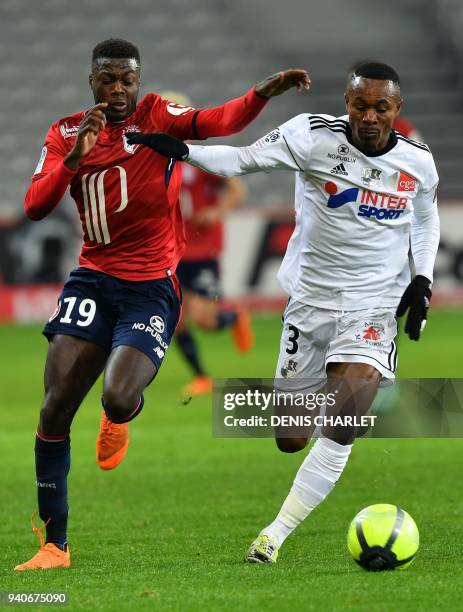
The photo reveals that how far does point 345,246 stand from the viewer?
597cm

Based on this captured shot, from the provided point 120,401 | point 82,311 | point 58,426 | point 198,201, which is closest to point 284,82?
point 82,311

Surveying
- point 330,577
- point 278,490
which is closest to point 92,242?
point 330,577

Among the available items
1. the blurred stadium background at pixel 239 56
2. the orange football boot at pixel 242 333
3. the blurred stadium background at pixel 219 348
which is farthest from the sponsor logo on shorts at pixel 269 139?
the blurred stadium background at pixel 239 56

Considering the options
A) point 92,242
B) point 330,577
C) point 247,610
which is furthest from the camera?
point 92,242

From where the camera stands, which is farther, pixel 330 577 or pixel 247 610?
pixel 330 577

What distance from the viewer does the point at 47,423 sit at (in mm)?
5613

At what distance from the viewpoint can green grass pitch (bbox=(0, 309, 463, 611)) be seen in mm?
4781

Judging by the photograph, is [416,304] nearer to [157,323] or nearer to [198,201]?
[157,323]

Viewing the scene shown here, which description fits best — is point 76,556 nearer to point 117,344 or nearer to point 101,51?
point 117,344

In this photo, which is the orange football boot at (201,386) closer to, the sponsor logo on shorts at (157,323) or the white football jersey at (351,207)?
the white football jersey at (351,207)

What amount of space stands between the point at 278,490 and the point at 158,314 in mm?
2268

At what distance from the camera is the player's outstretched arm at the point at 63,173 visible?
5.35 metres

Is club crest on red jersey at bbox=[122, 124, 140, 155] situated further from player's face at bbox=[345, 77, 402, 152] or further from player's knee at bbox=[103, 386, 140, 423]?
player's knee at bbox=[103, 386, 140, 423]

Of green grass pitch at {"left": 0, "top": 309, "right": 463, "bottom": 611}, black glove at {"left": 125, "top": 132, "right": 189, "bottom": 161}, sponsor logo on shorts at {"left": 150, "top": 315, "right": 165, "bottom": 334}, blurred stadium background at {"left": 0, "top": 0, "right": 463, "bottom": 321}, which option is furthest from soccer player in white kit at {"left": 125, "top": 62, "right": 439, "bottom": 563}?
blurred stadium background at {"left": 0, "top": 0, "right": 463, "bottom": 321}
